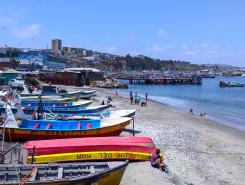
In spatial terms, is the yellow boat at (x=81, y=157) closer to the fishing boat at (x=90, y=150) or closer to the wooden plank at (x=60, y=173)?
the fishing boat at (x=90, y=150)

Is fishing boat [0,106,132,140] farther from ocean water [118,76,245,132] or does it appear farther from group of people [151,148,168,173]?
ocean water [118,76,245,132]

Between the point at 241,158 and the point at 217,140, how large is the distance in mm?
4984

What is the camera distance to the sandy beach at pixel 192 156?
55.1 ft

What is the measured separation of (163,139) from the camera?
25.0 meters

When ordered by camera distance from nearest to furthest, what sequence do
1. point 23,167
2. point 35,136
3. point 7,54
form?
point 23,167, point 35,136, point 7,54

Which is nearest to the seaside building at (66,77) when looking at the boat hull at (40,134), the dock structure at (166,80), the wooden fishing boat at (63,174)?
the dock structure at (166,80)

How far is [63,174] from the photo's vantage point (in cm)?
1306

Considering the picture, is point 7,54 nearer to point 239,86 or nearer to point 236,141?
point 239,86

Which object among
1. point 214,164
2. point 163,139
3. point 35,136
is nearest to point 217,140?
point 163,139

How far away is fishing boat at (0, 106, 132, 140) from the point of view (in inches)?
842

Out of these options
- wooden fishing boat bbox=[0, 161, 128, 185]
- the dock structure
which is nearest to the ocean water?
wooden fishing boat bbox=[0, 161, 128, 185]

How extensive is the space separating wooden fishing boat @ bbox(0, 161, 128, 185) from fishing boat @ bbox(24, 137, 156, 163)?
96.1 inches

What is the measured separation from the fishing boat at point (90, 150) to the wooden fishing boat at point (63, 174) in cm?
244

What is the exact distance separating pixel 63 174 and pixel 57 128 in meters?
9.29
